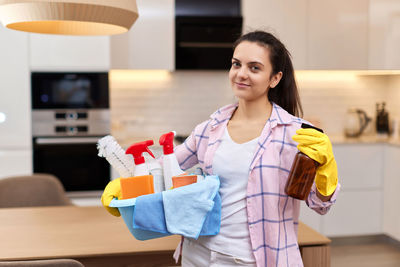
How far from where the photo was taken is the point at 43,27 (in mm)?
1787

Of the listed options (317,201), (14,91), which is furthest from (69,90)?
(317,201)

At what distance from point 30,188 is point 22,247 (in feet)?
3.12

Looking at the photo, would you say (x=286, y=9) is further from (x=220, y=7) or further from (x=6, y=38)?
(x=6, y=38)

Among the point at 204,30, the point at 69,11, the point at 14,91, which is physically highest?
the point at 204,30

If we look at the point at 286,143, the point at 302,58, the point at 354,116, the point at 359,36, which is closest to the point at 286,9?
the point at 302,58

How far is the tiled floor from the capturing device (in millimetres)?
3479

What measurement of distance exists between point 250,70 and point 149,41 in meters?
2.51

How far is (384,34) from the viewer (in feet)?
12.6

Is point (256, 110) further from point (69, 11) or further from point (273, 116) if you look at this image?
point (69, 11)

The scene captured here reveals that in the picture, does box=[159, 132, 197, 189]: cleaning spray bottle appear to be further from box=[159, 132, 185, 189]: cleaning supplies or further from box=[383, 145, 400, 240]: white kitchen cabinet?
box=[383, 145, 400, 240]: white kitchen cabinet

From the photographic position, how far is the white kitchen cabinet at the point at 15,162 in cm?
320

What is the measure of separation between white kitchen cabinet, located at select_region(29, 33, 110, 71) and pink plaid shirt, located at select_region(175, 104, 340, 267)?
2.09m

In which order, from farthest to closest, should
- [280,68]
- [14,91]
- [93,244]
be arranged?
1. [14,91]
2. [93,244]
3. [280,68]

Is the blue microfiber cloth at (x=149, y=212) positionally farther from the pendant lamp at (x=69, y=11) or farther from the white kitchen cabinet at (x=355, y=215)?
the white kitchen cabinet at (x=355, y=215)
